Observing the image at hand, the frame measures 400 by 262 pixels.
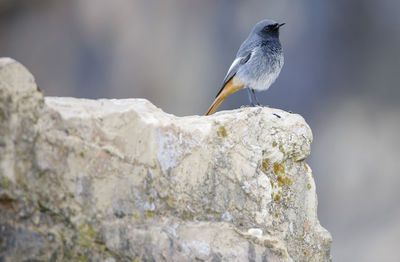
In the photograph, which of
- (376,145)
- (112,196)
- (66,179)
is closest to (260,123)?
(112,196)

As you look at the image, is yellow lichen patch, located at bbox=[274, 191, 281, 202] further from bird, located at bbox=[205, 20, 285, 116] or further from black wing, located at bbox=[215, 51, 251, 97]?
black wing, located at bbox=[215, 51, 251, 97]

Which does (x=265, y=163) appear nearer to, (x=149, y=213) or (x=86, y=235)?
(x=149, y=213)

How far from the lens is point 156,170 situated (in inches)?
98.2

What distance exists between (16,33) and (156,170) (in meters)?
7.65

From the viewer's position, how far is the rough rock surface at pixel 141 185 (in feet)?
7.11

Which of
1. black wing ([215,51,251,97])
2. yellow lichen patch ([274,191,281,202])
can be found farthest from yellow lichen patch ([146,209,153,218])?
black wing ([215,51,251,97])

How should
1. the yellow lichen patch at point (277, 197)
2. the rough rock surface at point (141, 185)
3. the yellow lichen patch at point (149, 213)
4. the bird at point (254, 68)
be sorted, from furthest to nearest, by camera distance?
the bird at point (254, 68) → the yellow lichen patch at point (277, 197) → the yellow lichen patch at point (149, 213) → the rough rock surface at point (141, 185)

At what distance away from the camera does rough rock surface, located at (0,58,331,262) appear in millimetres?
2166

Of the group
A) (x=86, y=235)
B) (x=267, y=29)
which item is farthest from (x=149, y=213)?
(x=267, y=29)

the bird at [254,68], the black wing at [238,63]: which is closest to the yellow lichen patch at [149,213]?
the bird at [254,68]

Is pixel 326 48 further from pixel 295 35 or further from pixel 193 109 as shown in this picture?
pixel 193 109

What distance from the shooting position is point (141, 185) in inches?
96.1

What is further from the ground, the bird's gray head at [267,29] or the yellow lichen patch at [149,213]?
the bird's gray head at [267,29]

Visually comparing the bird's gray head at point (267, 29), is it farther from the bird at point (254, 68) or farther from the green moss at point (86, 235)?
the green moss at point (86, 235)
